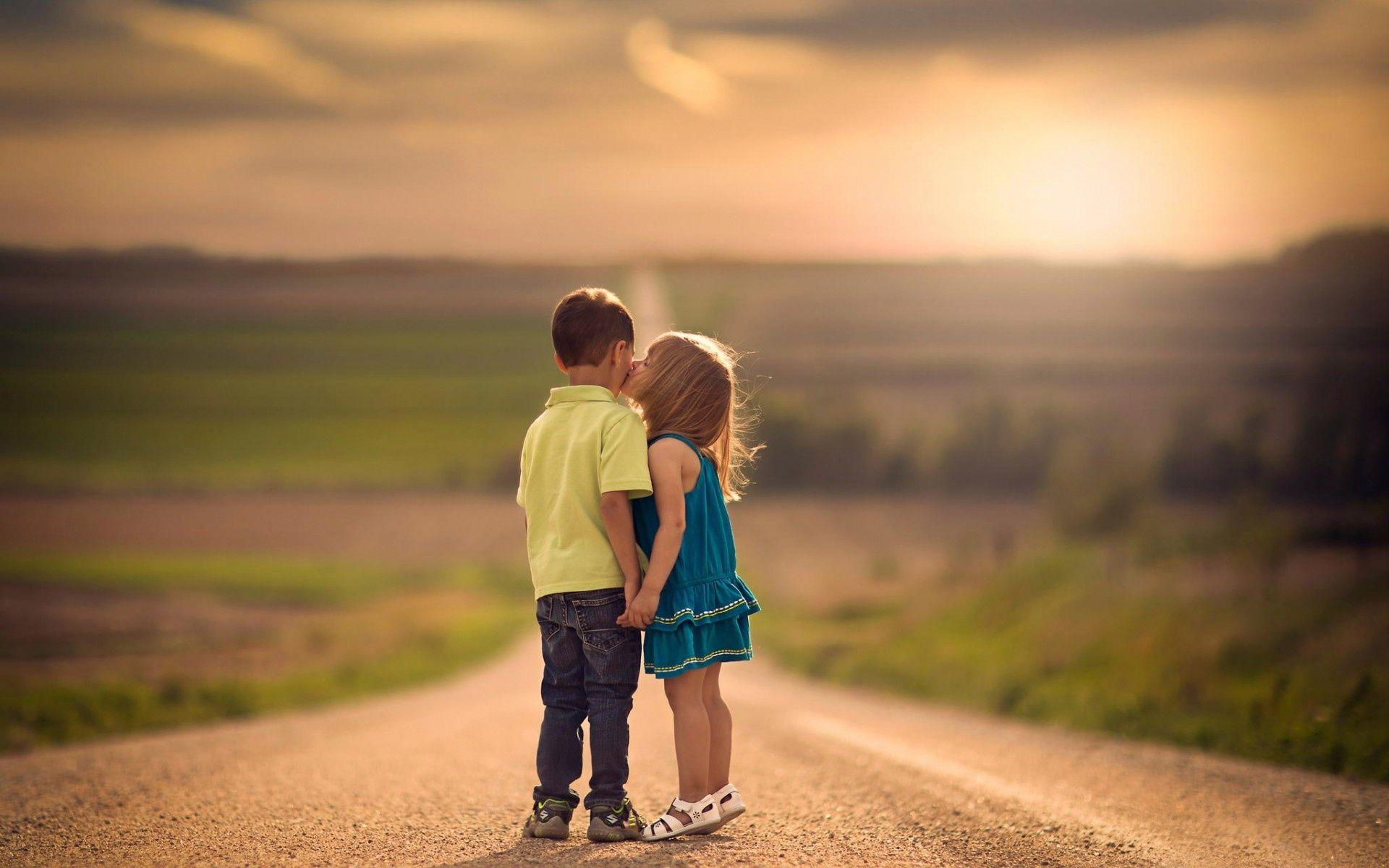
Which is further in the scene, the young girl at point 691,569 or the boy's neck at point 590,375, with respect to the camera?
the boy's neck at point 590,375

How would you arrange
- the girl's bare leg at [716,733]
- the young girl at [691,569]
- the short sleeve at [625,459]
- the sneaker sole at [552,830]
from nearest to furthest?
the short sleeve at [625,459], the young girl at [691,569], the sneaker sole at [552,830], the girl's bare leg at [716,733]

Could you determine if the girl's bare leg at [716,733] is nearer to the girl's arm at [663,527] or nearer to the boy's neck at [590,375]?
the girl's arm at [663,527]

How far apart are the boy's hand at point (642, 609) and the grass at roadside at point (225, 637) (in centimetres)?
1001

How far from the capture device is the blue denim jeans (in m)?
3.96

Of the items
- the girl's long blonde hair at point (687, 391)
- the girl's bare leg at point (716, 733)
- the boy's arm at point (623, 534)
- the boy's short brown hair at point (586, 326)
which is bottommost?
the girl's bare leg at point (716, 733)

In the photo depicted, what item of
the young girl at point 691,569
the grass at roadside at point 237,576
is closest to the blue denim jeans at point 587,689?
the young girl at point 691,569

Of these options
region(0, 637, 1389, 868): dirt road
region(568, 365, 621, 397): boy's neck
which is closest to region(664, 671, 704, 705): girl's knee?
region(0, 637, 1389, 868): dirt road

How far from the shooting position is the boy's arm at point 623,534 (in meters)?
3.86

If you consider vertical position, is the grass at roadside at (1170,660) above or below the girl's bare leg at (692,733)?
below

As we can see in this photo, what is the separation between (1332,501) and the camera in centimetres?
2539

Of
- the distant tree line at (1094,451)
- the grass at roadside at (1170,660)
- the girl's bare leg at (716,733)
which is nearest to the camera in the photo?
the girl's bare leg at (716,733)

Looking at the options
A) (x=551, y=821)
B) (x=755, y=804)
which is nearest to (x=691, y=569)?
(x=551, y=821)

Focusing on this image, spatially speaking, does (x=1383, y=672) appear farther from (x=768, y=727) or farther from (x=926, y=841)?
(x=926, y=841)

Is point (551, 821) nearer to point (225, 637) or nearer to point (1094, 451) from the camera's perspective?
point (225, 637)
